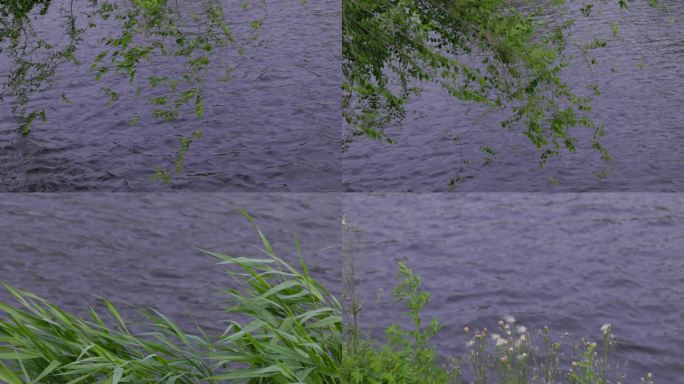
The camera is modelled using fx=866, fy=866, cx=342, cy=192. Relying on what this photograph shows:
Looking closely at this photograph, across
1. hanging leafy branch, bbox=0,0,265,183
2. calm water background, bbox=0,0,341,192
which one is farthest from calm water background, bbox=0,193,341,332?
hanging leafy branch, bbox=0,0,265,183

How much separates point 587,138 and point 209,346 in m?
1.53

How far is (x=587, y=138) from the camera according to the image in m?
3.12

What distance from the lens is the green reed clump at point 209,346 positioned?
2545mm

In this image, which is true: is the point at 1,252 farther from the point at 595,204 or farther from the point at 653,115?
the point at 653,115

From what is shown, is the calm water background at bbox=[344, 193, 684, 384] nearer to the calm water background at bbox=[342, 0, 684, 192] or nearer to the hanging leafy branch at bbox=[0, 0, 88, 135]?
the calm water background at bbox=[342, 0, 684, 192]

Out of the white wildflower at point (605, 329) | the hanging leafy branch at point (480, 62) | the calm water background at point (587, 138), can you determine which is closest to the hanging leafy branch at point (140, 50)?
the hanging leafy branch at point (480, 62)

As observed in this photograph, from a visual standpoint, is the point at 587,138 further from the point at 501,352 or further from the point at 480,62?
the point at 501,352

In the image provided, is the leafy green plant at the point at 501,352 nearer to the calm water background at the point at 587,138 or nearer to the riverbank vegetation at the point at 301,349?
the riverbank vegetation at the point at 301,349

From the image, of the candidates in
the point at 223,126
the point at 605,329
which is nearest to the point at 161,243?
the point at 223,126

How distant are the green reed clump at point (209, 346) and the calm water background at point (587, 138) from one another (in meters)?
0.52

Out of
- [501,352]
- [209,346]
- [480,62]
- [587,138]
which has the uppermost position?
[480,62]

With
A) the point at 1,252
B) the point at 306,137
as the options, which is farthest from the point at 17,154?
the point at 306,137

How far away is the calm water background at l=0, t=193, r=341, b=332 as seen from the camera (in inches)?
126

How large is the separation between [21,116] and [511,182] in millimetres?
1853
